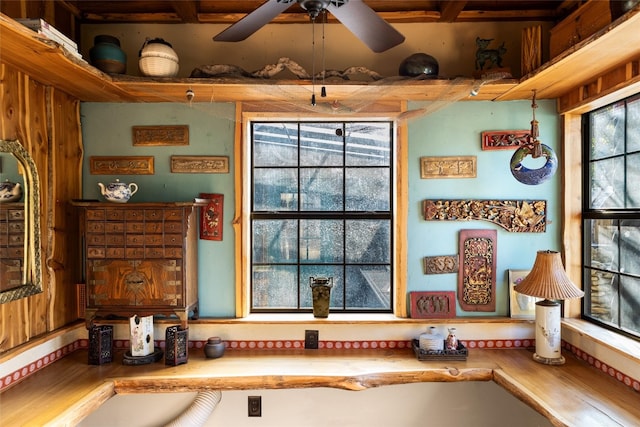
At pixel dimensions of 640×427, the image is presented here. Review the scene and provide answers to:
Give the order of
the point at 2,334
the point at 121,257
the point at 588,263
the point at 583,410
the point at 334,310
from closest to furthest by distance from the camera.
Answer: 1. the point at 583,410
2. the point at 2,334
3. the point at 121,257
4. the point at 588,263
5. the point at 334,310

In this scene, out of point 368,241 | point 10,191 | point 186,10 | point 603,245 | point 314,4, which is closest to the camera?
point 314,4

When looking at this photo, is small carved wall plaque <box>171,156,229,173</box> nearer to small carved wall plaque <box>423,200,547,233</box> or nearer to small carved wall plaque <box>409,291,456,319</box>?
small carved wall plaque <box>423,200,547,233</box>

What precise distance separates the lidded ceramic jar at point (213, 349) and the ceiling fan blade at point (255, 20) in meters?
1.87

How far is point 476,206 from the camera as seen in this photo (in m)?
2.78

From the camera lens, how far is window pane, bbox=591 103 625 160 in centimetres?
240

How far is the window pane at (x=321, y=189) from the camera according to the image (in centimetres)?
298

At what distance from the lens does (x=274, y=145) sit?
2.97 metres

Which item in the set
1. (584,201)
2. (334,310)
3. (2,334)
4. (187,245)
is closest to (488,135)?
(584,201)

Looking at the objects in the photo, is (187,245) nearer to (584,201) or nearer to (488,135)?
(488,135)

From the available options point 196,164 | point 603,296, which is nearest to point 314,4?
point 196,164

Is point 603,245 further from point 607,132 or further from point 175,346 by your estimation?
point 175,346

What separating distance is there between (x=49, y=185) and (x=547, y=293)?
3.19 metres

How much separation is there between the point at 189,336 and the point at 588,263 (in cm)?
282

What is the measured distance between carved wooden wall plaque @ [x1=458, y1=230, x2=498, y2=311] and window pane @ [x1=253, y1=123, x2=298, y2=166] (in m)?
1.40
